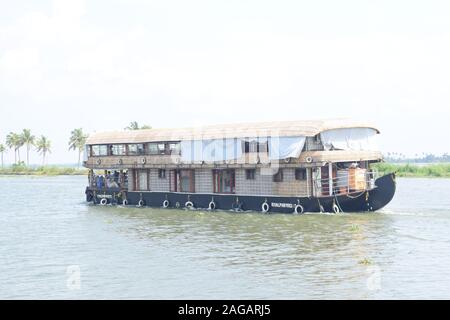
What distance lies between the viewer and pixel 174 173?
3947 centimetres

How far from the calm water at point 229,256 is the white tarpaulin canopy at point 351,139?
3400 millimetres

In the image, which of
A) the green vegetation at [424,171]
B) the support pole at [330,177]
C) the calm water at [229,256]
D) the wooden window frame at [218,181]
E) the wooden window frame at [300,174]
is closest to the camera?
the calm water at [229,256]

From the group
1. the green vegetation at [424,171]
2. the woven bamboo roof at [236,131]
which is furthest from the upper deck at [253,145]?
the green vegetation at [424,171]

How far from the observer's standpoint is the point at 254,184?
35406mm

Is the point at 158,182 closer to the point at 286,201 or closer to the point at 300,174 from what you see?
the point at 286,201

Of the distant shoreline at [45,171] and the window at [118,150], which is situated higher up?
the window at [118,150]

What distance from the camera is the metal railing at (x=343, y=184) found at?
32.9 metres

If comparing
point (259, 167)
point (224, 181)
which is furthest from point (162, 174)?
point (259, 167)

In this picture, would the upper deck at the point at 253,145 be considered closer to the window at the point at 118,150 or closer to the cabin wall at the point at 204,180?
the window at the point at 118,150

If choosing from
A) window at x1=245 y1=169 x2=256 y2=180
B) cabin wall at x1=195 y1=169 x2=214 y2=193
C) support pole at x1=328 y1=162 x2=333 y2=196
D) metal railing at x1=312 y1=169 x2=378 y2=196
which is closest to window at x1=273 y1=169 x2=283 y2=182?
window at x1=245 y1=169 x2=256 y2=180

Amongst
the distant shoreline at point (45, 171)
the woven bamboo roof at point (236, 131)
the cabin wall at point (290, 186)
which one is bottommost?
the cabin wall at point (290, 186)

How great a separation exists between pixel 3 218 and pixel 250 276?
2248 centimetres
